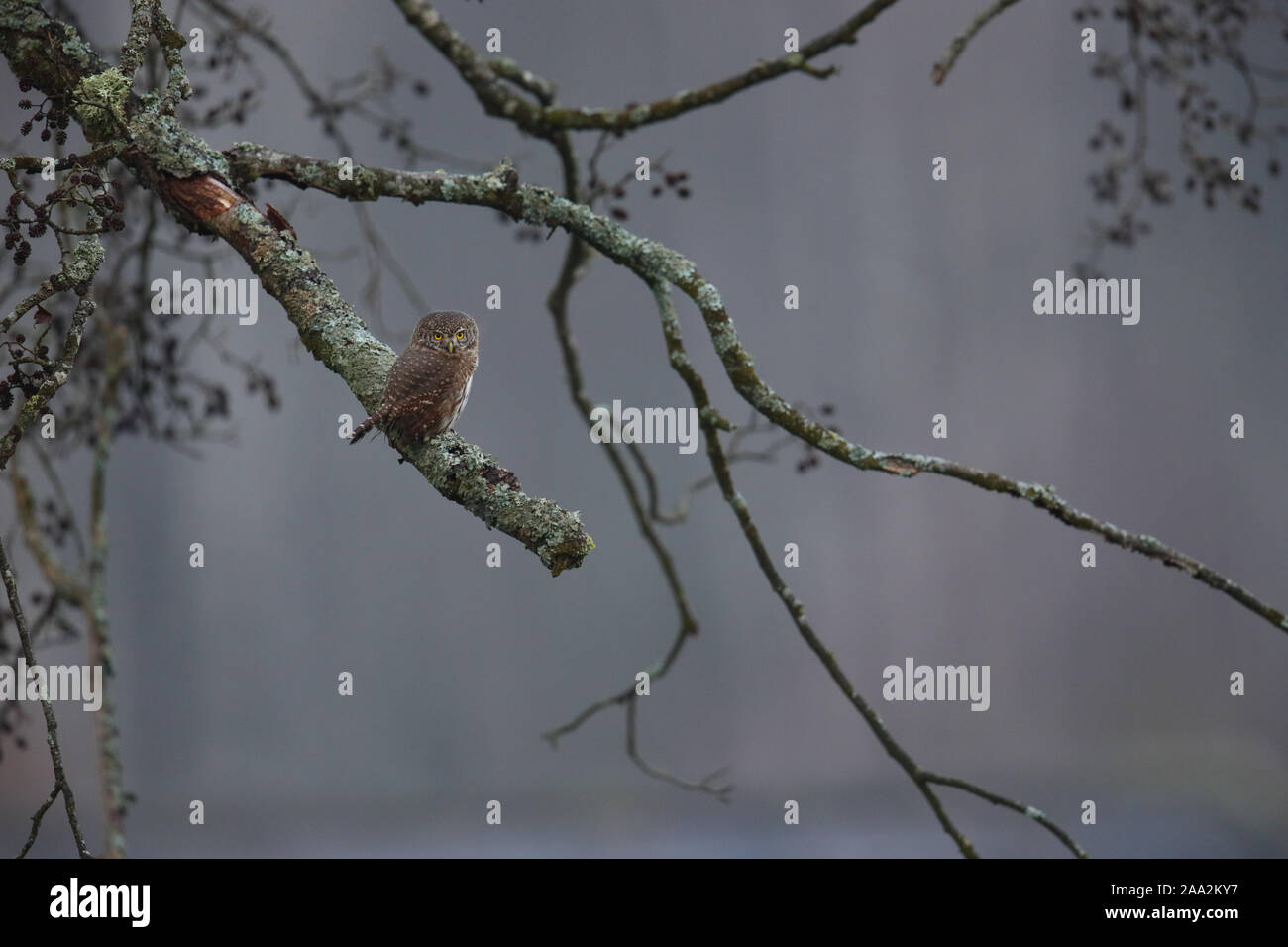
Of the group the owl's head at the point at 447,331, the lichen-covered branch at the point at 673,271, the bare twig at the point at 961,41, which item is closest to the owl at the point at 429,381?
the owl's head at the point at 447,331

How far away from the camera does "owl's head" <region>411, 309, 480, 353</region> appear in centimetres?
207

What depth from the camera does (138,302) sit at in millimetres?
3678

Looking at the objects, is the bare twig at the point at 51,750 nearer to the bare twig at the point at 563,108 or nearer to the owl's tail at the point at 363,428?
the owl's tail at the point at 363,428

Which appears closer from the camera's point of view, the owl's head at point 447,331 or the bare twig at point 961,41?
the owl's head at point 447,331

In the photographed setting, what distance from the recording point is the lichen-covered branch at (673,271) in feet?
8.04

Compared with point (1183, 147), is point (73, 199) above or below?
below

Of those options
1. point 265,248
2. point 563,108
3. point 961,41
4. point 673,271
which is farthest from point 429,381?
point 961,41

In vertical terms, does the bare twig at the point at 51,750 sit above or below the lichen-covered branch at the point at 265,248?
below

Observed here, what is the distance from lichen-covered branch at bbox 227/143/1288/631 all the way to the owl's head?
0.53m

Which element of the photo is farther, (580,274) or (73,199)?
(580,274)

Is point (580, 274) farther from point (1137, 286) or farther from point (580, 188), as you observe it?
point (1137, 286)

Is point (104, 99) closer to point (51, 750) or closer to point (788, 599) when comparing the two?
point (51, 750)
